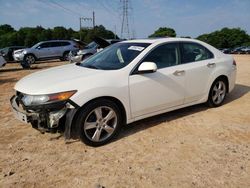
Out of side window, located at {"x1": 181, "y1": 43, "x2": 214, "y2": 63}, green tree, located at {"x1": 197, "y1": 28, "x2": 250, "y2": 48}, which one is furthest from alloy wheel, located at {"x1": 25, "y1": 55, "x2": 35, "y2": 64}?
green tree, located at {"x1": 197, "y1": 28, "x2": 250, "y2": 48}

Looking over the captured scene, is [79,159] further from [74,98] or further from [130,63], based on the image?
[130,63]

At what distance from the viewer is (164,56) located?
485 cm

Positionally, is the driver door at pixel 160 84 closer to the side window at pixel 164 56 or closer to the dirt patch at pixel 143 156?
the side window at pixel 164 56

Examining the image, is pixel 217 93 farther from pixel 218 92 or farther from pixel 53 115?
pixel 53 115

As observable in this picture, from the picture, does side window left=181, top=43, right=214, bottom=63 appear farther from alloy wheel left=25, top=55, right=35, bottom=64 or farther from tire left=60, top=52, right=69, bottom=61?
tire left=60, top=52, right=69, bottom=61

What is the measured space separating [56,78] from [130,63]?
45.5 inches

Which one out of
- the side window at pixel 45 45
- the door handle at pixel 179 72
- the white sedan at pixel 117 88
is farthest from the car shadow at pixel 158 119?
the side window at pixel 45 45

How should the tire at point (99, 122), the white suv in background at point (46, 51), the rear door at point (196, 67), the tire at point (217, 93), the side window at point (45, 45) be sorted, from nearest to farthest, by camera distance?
the tire at point (99, 122) → the rear door at point (196, 67) → the tire at point (217, 93) → the white suv in background at point (46, 51) → the side window at point (45, 45)

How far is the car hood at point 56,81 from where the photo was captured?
380cm

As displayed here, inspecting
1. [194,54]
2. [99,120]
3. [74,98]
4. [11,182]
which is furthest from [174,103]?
[11,182]

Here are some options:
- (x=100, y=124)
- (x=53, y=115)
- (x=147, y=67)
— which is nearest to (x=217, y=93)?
(x=147, y=67)

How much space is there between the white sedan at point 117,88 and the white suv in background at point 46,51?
15.1 m

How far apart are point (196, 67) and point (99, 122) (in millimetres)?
2230

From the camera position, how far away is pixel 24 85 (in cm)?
417
